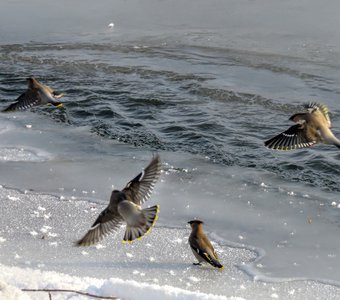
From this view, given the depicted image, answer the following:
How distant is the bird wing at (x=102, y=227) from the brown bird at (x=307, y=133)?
44.1 inches

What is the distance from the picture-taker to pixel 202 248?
4.71 metres

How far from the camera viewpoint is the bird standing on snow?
425cm

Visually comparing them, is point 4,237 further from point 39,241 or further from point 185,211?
point 185,211


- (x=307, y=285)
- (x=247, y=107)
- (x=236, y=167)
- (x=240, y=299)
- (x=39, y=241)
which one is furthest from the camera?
(x=247, y=107)

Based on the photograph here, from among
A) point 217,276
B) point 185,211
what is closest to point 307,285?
point 217,276

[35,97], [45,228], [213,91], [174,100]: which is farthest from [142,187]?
[213,91]

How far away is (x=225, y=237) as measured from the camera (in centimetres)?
529

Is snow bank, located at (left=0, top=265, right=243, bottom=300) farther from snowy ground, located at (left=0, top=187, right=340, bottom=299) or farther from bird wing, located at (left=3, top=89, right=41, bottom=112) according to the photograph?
bird wing, located at (left=3, top=89, right=41, bottom=112)

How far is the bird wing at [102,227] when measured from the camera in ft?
14.5

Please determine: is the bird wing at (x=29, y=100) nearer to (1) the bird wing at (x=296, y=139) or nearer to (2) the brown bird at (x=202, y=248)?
(2) the brown bird at (x=202, y=248)

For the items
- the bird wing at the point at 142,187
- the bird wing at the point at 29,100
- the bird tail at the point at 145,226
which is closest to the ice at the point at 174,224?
the bird tail at the point at 145,226

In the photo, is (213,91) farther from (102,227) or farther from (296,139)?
(102,227)

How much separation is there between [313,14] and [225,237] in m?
6.81

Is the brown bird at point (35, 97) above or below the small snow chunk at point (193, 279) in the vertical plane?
above
